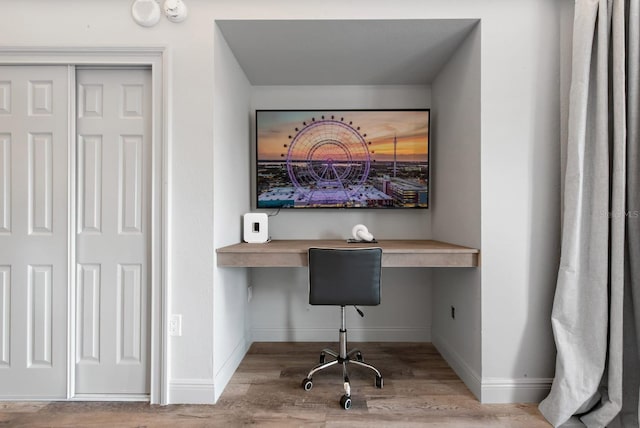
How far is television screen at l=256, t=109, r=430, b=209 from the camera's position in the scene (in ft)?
8.79

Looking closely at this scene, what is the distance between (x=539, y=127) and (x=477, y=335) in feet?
4.39

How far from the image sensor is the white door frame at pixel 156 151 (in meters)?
1.86

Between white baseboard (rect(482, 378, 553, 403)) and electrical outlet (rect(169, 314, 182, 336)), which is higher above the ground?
electrical outlet (rect(169, 314, 182, 336))

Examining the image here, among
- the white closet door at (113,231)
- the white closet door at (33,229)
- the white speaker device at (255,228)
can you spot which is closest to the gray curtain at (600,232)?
the white speaker device at (255,228)

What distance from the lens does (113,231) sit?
191cm

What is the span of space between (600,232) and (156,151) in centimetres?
254

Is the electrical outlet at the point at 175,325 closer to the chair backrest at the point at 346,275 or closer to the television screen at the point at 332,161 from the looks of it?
the chair backrest at the point at 346,275

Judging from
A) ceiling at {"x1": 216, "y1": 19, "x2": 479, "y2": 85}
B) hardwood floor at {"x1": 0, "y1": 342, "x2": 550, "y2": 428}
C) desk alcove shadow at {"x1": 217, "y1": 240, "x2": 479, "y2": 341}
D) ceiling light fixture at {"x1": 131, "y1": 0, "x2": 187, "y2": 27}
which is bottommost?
hardwood floor at {"x1": 0, "y1": 342, "x2": 550, "y2": 428}

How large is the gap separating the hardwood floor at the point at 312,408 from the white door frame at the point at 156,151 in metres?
0.23

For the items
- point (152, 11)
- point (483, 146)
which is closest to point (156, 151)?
point (152, 11)

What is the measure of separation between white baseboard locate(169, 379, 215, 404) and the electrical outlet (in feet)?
0.95

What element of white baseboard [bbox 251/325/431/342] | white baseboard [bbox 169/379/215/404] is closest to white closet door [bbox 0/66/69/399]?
white baseboard [bbox 169/379/215/404]

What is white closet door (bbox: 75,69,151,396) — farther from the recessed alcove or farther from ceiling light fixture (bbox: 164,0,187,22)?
the recessed alcove

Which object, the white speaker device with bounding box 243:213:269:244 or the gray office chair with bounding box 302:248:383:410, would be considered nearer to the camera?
the gray office chair with bounding box 302:248:383:410
